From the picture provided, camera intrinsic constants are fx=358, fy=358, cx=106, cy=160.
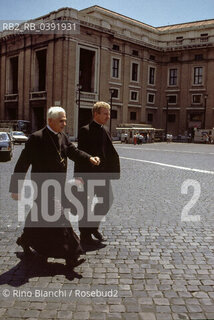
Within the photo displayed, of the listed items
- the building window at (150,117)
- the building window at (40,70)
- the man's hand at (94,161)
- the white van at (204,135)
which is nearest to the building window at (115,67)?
the building window at (150,117)

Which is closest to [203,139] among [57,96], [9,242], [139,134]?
[139,134]

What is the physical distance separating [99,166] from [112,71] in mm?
42541

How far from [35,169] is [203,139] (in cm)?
4195

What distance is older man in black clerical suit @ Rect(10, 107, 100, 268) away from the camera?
391 centimetres

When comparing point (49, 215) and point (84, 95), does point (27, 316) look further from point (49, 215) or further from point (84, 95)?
point (84, 95)

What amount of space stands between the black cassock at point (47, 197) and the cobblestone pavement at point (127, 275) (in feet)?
0.88

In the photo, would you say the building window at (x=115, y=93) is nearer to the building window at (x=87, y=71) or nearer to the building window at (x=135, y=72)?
the building window at (x=87, y=71)

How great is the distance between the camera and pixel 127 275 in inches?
151

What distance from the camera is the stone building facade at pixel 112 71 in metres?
40.3

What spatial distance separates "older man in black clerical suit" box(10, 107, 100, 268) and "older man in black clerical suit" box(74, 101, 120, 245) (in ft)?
1.94

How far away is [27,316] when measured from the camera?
300cm

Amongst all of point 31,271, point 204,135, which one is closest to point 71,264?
point 31,271

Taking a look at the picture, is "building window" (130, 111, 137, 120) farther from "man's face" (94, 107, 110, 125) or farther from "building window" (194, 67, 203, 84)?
"man's face" (94, 107, 110, 125)

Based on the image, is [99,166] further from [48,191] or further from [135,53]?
[135,53]
